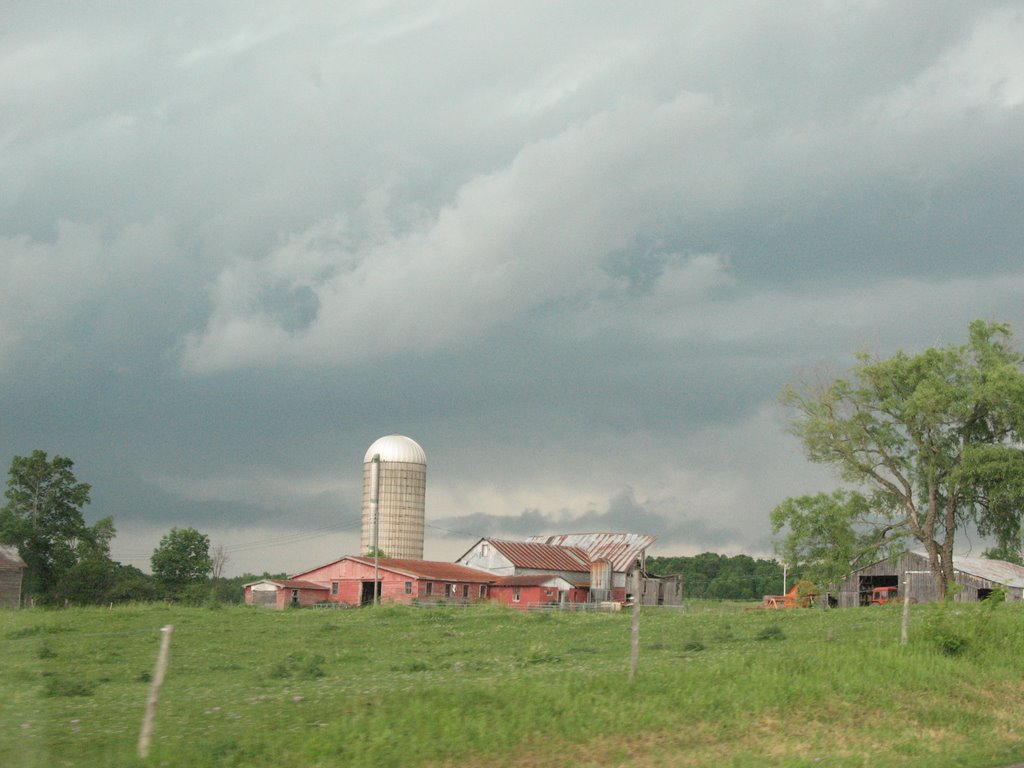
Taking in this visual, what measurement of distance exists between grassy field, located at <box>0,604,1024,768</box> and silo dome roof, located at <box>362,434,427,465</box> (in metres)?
61.8

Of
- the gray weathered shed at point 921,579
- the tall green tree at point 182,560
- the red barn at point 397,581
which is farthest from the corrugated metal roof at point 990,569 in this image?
the tall green tree at point 182,560

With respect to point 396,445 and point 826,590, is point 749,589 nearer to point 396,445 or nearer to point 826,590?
point 396,445

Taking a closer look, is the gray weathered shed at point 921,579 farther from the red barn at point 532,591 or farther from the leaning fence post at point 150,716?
the leaning fence post at point 150,716

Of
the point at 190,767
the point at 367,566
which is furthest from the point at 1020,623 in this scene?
the point at 367,566

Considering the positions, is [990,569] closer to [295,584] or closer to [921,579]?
[921,579]

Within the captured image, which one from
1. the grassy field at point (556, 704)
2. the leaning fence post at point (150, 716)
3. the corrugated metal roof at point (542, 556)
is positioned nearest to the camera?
the leaning fence post at point (150, 716)

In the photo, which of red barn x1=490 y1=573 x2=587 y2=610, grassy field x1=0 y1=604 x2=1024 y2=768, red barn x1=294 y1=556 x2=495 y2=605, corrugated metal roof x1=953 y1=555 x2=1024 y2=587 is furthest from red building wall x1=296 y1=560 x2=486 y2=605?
grassy field x1=0 y1=604 x2=1024 y2=768

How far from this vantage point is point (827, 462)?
60.4 m

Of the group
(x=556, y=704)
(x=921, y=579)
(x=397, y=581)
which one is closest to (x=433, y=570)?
(x=397, y=581)

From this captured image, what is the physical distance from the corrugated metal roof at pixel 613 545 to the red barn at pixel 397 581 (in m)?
11.4

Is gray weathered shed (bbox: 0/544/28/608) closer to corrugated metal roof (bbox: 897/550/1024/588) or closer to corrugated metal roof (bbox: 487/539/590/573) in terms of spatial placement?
corrugated metal roof (bbox: 487/539/590/573)

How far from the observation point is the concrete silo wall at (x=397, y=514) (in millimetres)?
92125

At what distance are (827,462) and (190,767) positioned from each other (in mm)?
52632

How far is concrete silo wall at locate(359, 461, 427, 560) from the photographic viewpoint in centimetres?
9212
